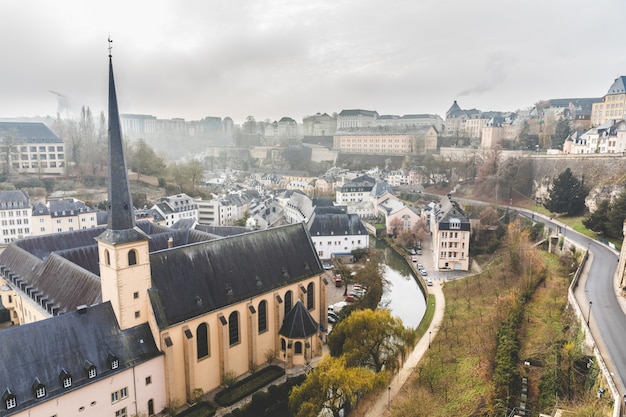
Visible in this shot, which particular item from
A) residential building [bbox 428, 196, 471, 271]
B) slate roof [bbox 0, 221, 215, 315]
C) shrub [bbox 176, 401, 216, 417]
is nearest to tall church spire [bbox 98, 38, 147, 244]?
slate roof [bbox 0, 221, 215, 315]

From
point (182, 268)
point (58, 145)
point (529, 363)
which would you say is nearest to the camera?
point (529, 363)

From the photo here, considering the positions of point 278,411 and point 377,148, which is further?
point 377,148

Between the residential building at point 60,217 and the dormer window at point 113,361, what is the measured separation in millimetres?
40644

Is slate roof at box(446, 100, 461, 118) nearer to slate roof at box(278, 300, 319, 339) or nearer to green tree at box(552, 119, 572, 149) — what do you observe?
green tree at box(552, 119, 572, 149)

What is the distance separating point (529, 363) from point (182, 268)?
19906 mm

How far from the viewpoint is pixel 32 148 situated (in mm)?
77062

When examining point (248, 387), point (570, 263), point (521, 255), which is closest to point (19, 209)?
point (248, 387)

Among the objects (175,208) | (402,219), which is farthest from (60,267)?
(402,219)

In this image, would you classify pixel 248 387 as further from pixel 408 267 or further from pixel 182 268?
pixel 408 267

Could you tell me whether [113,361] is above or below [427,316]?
above

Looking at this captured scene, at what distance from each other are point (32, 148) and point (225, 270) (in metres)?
69.8

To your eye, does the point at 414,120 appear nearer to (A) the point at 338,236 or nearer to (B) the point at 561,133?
(B) the point at 561,133

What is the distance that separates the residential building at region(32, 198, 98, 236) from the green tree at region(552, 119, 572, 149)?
7891cm

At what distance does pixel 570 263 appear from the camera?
120 feet
